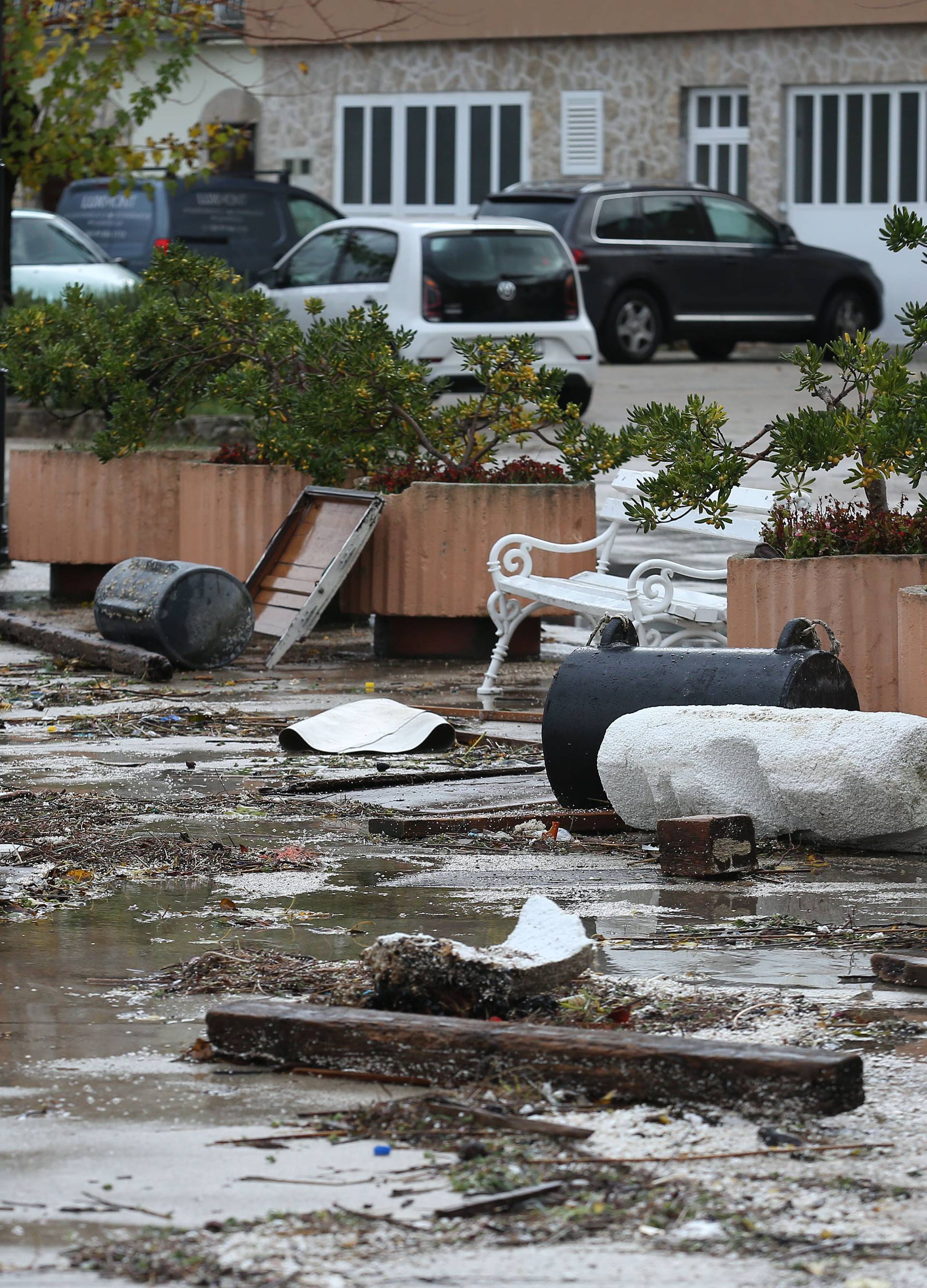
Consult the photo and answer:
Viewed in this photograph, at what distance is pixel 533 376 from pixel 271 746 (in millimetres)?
3114

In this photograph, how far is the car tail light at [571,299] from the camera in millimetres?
19109

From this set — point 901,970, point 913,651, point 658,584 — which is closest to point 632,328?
point 658,584

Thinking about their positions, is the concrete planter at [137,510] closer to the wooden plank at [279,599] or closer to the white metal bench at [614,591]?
the wooden plank at [279,599]

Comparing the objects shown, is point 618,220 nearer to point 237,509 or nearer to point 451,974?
point 237,509

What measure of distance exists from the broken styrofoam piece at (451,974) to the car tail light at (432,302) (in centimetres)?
1421

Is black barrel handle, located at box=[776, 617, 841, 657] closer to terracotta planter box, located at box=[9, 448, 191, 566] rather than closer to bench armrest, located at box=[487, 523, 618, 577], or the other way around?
bench armrest, located at box=[487, 523, 618, 577]

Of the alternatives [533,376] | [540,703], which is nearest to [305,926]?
[540,703]

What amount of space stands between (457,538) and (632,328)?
15223mm

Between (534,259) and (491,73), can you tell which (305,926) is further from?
(491,73)

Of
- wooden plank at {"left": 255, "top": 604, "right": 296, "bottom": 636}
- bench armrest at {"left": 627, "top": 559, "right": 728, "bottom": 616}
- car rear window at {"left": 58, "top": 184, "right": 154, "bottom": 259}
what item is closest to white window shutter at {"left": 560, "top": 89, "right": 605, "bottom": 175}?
car rear window at {"left": 58, "top": 184, "right": 154, "bottom": 259}

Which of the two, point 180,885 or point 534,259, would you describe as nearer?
point 180,885

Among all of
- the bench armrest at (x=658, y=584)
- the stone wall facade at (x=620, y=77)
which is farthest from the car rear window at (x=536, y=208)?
the bench armrest at (x=658, y=584)

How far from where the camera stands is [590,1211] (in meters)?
3.19

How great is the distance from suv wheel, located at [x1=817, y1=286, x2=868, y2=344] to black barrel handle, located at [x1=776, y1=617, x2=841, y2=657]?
1981 centimetres
